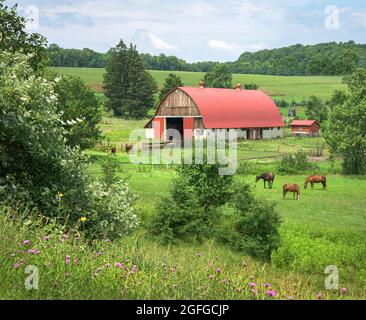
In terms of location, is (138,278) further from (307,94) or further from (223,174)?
(307,94)

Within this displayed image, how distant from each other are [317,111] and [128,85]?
34861 millimetres

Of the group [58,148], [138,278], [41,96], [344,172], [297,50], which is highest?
[297,50]

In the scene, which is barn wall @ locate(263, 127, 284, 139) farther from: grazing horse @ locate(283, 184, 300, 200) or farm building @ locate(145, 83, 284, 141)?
grazing horse @ locate(283, 184, 300, 200)

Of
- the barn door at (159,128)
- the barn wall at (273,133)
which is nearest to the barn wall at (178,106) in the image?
the barn door at (159,128)

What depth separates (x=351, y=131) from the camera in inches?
1722

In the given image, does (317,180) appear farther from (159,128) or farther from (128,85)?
(128,85)

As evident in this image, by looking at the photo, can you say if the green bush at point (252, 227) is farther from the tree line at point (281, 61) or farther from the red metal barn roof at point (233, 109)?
the tree line at point (281, 61)

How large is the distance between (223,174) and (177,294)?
16905mm

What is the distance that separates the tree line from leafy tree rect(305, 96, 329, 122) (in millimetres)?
45656

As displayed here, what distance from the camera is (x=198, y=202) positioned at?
21453 millimetres

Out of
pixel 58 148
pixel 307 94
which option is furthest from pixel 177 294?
pixel 307 94

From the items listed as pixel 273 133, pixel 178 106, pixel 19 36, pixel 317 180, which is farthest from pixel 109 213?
pixel 273 133

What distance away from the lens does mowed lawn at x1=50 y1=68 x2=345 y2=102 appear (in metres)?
118

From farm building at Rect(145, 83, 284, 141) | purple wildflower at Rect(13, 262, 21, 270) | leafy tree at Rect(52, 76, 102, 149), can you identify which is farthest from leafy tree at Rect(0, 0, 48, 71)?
farm building at Rect(145, 83, 284, 141)
